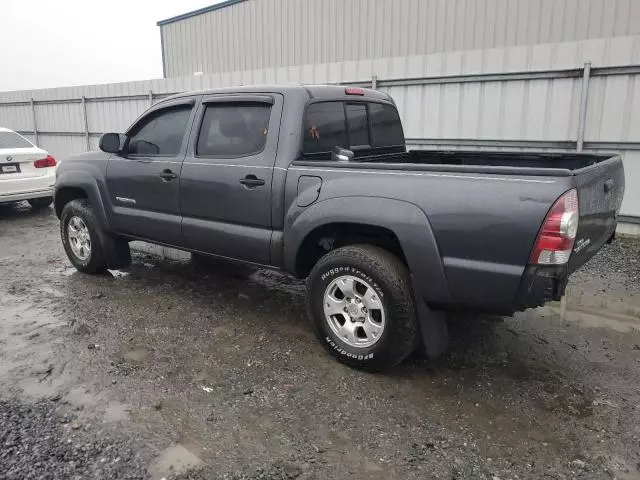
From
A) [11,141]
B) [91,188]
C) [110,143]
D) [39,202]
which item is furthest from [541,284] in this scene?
[39,202]

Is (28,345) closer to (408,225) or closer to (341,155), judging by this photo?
(341,155)

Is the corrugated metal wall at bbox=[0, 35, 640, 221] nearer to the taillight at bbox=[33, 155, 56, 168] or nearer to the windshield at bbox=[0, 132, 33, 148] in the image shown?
the taillight at bbox=[33, 155, 56, 168]

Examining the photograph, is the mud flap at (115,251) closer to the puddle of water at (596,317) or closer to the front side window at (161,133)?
the front side window at (161,133)

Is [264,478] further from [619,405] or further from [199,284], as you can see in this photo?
[199,284]

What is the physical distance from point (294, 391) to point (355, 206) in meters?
1.21

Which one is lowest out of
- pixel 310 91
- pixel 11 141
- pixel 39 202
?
pixel 39 202

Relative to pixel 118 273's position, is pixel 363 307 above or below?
above

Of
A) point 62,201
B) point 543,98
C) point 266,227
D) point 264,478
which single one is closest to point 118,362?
point 266,227

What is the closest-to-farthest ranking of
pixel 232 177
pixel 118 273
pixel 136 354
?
1. pixel 136 354
2. pixel 232 177
3. pixel 118 273

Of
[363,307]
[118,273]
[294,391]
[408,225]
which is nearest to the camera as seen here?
[408,225]

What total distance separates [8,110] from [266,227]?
16.5 meters

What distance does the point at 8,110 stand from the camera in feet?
54.5

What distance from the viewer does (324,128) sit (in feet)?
12.9

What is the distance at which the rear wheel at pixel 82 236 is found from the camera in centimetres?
526
